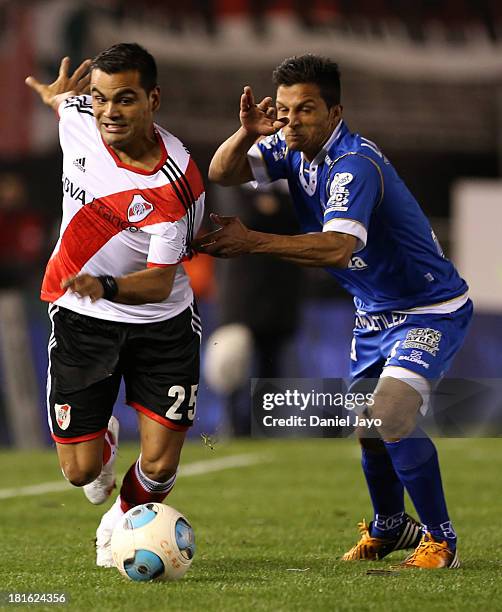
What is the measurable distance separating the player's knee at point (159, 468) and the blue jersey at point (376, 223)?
1.07 meters

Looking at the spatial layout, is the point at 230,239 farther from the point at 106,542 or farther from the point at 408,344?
the point at 106,542

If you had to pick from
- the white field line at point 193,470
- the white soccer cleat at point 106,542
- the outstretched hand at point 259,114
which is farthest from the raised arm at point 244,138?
the white field line at point 193,470

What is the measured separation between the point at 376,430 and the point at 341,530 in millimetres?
1353

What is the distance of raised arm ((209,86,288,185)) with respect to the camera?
5.79 m

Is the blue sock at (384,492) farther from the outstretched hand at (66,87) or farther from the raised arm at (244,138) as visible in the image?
the outstretched hand at (66,87)

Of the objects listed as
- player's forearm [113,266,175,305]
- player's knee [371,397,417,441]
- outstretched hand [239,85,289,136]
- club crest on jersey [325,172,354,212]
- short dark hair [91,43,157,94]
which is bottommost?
player's knee [371,397,417,441]

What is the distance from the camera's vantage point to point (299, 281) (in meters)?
13.1

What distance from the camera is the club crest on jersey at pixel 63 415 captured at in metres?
5.75

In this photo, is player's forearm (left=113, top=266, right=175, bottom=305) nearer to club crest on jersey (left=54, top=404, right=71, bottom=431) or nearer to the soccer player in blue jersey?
the soccer player in blue jersey

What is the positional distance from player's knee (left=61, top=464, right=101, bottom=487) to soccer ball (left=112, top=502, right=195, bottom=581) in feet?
1.81

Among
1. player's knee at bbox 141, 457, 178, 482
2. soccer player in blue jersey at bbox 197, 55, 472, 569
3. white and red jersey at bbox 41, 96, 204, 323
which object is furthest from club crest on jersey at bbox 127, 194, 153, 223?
player's knee at bbox 141, 457, 178, 482

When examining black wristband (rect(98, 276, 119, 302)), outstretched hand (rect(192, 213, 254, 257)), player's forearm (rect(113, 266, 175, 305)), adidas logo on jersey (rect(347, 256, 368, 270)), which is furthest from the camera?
adidas logo on jersey (rect(347, 256, 368, 270))

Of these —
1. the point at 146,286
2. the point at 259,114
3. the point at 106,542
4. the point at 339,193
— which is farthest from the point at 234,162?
the point at 106,542

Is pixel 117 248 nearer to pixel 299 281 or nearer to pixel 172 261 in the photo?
pixel 172 261
